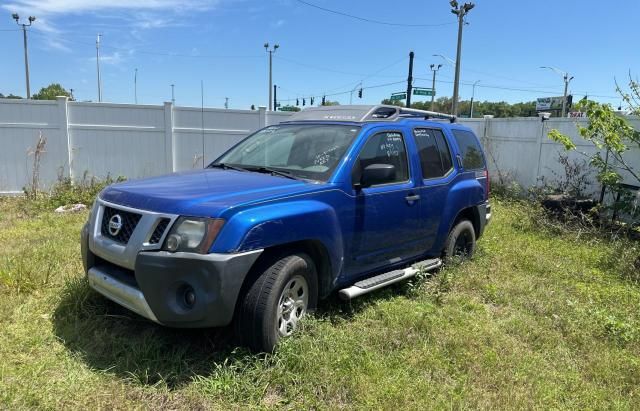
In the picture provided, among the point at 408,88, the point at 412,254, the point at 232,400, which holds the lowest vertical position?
the point at 232,400

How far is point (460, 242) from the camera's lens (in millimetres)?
5922

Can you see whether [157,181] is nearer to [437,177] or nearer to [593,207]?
[437,177]

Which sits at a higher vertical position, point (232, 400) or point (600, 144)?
point (600, 144)

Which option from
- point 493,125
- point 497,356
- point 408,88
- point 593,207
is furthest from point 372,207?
point 408,88

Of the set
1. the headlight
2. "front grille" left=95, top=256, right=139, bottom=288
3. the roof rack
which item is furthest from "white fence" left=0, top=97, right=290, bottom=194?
the headlight

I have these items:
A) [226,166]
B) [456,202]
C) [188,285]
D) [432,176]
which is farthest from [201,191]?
[456,202]

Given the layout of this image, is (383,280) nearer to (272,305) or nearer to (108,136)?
(272,305)

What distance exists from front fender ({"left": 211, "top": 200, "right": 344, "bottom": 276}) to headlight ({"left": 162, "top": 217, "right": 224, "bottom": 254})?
5cm

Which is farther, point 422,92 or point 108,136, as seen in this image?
point 422,92

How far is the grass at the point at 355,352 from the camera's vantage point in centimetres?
316

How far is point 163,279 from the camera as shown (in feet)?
10.2

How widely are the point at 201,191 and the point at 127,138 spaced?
8.23 meters

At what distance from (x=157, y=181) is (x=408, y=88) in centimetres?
2165

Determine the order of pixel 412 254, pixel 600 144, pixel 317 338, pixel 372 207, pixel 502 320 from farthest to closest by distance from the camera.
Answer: pixel 600 144
pixel 412 254
pixel 502 320
pixel 372 207
pixel 317 338
